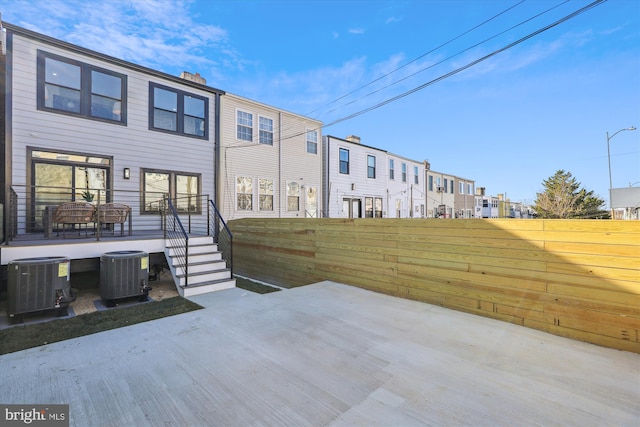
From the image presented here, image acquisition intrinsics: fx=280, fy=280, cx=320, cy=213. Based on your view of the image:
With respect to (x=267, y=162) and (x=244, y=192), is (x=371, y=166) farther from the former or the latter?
(x=244, y=192)

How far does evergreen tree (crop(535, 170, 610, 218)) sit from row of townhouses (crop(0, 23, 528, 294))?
2302 centimetres

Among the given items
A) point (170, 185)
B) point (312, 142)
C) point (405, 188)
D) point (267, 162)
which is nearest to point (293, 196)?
point (267, 162)

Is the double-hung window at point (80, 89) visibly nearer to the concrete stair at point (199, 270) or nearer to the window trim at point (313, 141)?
the concrete stair at point (199, 270)

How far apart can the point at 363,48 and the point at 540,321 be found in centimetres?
1141

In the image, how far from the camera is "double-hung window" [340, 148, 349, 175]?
48.6 ft

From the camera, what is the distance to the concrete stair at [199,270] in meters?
5.35

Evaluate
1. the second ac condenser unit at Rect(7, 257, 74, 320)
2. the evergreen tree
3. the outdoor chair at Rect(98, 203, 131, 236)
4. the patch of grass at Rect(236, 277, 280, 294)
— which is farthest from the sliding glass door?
the evergreen tree

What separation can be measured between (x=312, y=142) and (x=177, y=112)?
5.90 metres

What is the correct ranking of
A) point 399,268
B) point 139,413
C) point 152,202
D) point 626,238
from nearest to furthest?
point 139,413 < point 626,238 < point 399,268 < point 152,202

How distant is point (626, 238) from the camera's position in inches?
112

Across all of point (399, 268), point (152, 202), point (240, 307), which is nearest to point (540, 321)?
point (399, 268)

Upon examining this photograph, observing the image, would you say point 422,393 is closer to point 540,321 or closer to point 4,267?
point 540,321

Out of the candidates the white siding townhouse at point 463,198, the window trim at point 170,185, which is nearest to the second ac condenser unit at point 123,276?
the window trim at point 170,185

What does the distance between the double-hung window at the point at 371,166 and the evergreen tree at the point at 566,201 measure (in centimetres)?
1898
